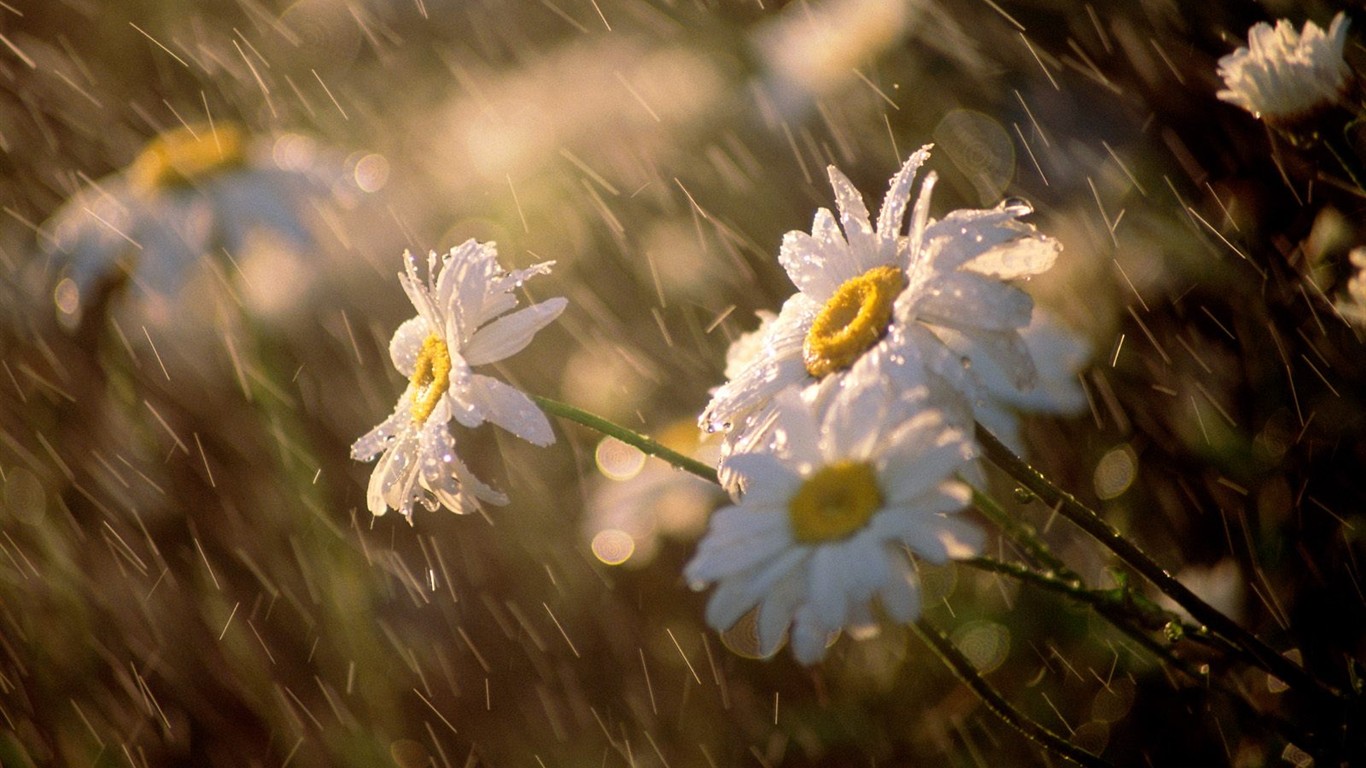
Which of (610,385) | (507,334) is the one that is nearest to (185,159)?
(610,385)

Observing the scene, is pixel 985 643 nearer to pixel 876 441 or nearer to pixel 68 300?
pixel 876 441

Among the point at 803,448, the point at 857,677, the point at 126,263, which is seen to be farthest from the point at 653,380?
the point at 803,448

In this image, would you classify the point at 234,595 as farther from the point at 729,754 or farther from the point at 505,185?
the point at 505,185

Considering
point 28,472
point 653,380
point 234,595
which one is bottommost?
point 653,380

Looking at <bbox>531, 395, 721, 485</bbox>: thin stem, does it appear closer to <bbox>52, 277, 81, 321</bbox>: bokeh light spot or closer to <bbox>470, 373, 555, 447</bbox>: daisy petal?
<bbox>470, 373, 555, 447</bbox>: daisy petal

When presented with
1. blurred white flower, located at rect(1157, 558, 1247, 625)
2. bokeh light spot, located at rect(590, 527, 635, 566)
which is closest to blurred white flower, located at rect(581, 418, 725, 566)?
bokeh light spot, located at rect(590, 527, 635, 566)
